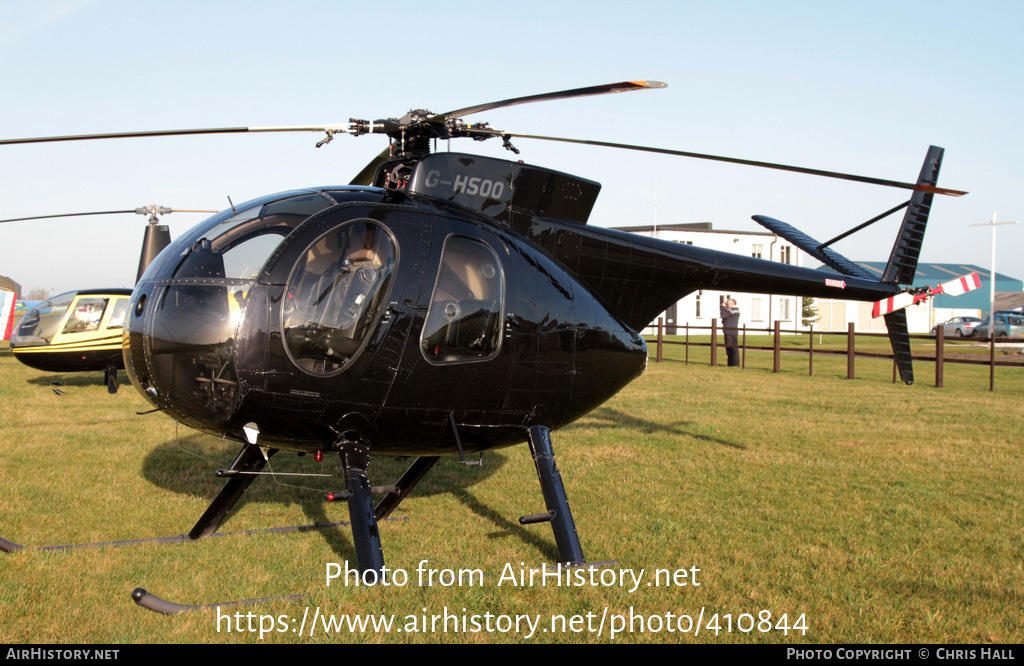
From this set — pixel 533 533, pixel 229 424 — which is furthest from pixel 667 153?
pixel 229 424

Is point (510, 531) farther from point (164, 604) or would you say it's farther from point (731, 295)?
point (731, 295)

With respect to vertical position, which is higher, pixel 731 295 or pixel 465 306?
pixel 465 306

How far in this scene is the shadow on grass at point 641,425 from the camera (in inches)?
431

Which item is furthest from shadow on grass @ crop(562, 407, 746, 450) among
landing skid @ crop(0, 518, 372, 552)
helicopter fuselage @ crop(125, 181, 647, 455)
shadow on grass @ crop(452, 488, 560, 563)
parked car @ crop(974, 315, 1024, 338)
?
parked car @ crop(974, 315, 1024, 338)

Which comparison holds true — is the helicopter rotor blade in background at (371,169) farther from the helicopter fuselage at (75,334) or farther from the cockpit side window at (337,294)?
the helicopter fuselage at (75,334)

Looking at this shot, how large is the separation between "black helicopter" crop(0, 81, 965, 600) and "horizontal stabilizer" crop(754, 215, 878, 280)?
12.9ft

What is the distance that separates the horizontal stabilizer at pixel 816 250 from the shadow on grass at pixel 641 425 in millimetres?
2612

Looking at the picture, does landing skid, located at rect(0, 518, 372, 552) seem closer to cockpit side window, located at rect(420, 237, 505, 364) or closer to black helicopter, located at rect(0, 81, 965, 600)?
black helicopter, located at rect(0, 81, 965, 600)

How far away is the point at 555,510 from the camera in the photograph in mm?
5492

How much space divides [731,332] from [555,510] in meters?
18.7

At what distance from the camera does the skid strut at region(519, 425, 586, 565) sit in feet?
17.7

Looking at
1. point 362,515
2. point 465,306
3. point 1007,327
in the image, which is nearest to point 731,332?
point 465,306
